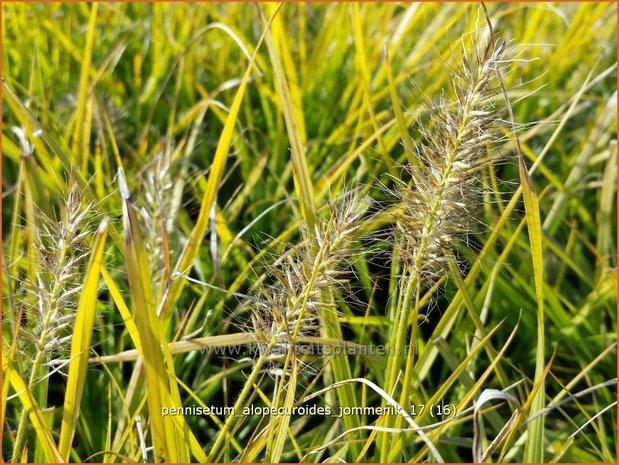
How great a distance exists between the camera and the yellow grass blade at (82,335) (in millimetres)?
647

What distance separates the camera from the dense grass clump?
71 centimetres

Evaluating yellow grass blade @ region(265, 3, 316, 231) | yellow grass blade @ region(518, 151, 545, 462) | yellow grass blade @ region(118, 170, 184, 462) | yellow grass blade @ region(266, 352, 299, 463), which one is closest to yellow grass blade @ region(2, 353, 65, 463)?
yellow grass blade @ region(118, 170, 184, 462)

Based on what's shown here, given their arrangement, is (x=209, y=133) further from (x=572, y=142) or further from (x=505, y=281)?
(x=572, y=142)

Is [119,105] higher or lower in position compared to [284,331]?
higher

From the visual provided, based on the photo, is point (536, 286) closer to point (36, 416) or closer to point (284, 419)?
point (284, 419)

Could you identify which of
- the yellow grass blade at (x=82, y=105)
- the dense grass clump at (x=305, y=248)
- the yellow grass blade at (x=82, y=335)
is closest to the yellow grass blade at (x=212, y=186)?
the dense grass clump at (x=305, y=248)

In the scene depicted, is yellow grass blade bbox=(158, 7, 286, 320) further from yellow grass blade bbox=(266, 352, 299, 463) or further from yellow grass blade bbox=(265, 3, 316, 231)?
yellow grass blade bbox=(266, 352, 299, 463)

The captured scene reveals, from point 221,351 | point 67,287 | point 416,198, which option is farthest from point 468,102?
point 221,351

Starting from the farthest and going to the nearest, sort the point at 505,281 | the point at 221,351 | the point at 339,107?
the point at 339,107 → the point at 505,281 → the point at 221,351

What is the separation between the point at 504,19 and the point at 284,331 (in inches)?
69.3

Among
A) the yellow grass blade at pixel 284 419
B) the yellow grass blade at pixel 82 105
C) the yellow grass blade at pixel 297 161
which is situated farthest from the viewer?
the yellow grass blade at pixel 82 105

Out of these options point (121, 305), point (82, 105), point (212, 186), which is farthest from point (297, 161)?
point (82, 105)

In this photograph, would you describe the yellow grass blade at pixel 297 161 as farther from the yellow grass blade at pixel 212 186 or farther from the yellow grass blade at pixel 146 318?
the yellow grass blade at pixel 146 318

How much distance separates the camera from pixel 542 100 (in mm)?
1891
